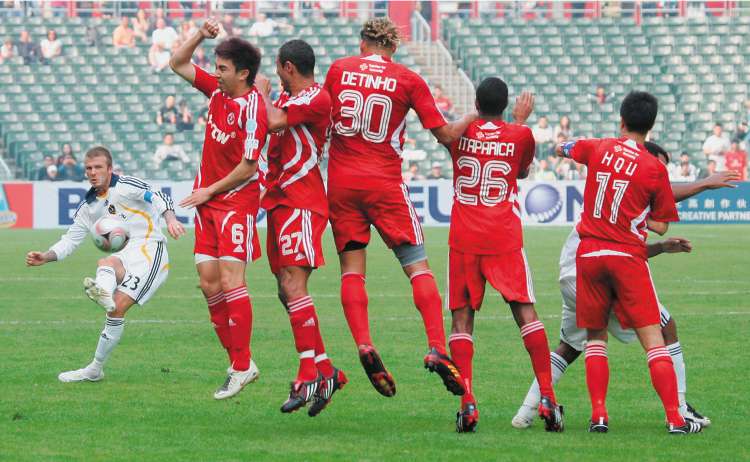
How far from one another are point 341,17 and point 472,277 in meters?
33.9

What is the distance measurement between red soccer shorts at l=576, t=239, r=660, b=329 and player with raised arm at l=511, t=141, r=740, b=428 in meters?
0.33

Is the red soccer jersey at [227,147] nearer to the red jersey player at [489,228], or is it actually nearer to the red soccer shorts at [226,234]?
the red soccer shorts at [226,234]

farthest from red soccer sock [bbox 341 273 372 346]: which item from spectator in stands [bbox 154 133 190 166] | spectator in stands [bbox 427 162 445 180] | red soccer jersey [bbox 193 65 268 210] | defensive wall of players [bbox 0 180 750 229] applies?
spectator in stands [bbox 154 133 190 166]

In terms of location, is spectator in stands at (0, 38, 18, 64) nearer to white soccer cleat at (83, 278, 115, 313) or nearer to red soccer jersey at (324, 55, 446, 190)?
white soccer cleat at (83, 278, 115, 313)

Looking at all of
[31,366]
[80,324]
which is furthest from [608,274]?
[80,324]

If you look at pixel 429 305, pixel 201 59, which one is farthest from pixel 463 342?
pixel 201 59

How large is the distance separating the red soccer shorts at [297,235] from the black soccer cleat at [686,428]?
7.64ft

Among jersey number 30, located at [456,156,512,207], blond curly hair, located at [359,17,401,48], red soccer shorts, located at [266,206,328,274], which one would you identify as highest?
blond curly hair, located at [359,17,401,48]

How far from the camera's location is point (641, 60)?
4066 cm

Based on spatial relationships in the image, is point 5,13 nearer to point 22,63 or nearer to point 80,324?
point 22,63

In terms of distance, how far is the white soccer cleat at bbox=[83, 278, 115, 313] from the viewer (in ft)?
31.2

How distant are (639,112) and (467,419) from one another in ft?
6.57

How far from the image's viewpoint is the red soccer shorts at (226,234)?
8445mm

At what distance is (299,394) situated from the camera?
783 cm
